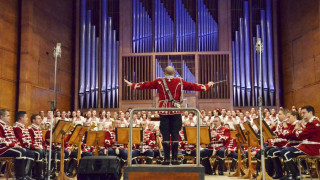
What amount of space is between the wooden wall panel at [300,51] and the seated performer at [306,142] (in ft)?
17.0

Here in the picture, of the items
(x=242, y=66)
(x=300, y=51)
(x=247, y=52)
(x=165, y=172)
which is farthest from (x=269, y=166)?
(x=247, y=52)

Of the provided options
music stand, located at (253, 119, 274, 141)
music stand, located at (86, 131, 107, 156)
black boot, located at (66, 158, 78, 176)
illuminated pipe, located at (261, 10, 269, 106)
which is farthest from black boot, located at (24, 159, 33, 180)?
illuminated pipe, located at (261, 10, 269, 106)

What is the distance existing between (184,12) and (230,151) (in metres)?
7.06

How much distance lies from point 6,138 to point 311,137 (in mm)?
5249

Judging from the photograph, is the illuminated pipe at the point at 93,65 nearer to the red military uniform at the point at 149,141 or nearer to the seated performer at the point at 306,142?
the red military uniform at the point at 149,141

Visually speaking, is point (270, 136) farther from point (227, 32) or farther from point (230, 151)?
point (227, 32)

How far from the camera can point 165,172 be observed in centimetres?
495

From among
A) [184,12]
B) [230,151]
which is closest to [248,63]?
[184,12]

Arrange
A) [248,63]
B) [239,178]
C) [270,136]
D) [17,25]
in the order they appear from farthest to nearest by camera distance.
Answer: [248,63] < [17,25] < [239,178] < [270,136]

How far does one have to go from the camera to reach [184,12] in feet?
48.7

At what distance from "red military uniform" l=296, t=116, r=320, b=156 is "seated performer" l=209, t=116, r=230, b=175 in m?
2.52

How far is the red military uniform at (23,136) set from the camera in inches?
292

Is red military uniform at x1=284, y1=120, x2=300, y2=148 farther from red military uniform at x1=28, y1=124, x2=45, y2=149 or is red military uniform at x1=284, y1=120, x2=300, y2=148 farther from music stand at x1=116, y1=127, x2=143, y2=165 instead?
red military uniform at x1=28, y1=124, x2=45, y2=149

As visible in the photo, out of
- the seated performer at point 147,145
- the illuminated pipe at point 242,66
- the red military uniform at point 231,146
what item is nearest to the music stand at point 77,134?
the seated performer at point 147,145
